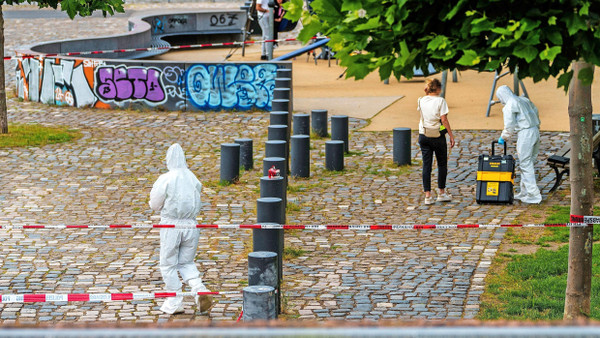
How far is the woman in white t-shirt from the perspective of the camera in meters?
12.5

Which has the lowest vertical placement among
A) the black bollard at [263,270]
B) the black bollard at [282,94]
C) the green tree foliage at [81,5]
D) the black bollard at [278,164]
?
the black bollard at [263,270]

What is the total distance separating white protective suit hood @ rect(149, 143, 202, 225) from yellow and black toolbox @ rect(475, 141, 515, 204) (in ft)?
16.6

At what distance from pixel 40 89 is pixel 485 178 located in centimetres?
1173

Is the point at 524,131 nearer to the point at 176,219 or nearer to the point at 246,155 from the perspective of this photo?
the point at 246,155

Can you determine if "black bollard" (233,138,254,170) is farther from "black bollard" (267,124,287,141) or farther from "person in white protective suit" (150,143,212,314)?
"person in white protective suit" (150,143,212,314)

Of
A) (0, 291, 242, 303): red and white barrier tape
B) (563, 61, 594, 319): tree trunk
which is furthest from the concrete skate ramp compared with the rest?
(563, 61, 594, 319): tree trunk

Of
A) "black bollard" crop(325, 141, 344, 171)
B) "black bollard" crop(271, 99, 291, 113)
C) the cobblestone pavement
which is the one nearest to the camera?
the cobblestone pavement

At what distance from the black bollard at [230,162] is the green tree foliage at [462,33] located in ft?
24.6

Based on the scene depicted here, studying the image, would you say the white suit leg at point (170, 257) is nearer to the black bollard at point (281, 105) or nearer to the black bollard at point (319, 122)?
the black bollard at point (281, 105)

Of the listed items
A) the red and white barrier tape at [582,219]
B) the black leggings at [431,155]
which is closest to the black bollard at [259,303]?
the red and white barrier tape at [582,219]

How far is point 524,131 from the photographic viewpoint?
1266 centimetres

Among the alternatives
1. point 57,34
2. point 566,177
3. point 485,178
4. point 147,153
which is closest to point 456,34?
point 485,178

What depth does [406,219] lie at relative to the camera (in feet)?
39.4

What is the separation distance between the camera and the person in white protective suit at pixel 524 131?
1262 cm
